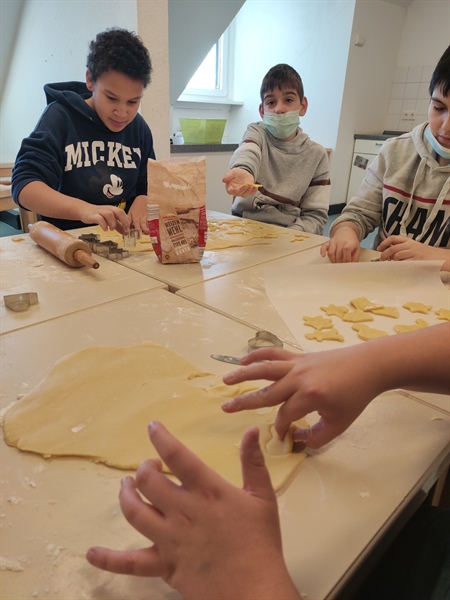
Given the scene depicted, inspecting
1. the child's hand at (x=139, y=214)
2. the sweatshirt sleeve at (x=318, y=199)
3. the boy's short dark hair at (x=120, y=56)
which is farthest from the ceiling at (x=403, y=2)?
the child's hand at (x=139, y=214)

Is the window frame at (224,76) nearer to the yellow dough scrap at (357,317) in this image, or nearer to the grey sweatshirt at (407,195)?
the grey sweatshirt at (407,195)

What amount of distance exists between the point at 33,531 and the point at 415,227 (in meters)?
1.22

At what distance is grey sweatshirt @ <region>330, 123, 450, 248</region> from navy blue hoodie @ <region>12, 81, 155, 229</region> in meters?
0.79

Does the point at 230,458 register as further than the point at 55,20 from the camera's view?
No

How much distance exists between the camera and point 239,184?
123 centimetres

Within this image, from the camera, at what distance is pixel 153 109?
2.09 metres

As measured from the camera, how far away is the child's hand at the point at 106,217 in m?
1.07

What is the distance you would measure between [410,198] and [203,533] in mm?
1183

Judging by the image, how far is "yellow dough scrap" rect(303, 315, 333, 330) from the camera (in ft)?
2.43

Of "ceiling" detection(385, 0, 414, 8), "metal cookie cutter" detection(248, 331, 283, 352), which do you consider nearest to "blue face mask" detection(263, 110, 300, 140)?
"metal cookie cutter" detection(248, 331, 283, 352)

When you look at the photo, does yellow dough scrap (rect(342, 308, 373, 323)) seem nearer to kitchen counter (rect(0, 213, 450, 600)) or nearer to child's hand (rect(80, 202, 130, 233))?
kitchen counter (rect(0, 213, 450, 600))

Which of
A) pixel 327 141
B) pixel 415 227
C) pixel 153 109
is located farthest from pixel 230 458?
pixel 327 141

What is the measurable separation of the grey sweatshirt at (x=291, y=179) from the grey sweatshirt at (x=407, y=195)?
325 millimetres

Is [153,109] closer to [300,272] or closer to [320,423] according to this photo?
[300,272]
